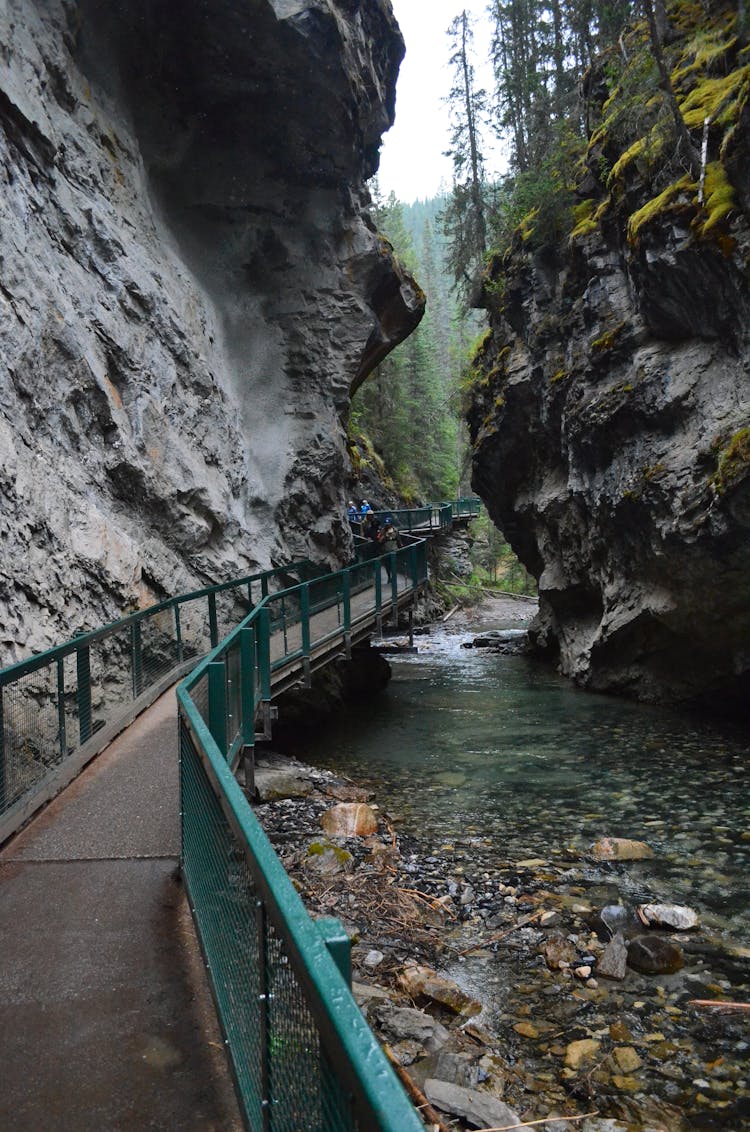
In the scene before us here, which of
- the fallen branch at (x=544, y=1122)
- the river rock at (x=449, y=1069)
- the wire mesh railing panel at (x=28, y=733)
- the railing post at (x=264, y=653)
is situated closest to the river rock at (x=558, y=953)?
the river rock at (x=449, y=1069)

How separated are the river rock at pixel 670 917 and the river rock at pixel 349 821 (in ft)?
10.8

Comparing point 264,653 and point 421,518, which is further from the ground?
point 421,518

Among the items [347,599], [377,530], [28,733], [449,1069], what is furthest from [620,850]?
[377,530]

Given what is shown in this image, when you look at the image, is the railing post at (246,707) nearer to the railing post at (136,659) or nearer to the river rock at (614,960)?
the railing post at (136,659)

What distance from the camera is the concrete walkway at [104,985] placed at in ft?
9.36

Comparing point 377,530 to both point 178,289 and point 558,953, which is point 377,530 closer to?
point 178,289

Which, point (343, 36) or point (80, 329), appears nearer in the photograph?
point (80, 329)

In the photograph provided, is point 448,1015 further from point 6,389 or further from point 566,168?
point 566,168

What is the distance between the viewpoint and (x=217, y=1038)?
3252mm

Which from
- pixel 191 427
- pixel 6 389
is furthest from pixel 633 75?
pixel 6 389

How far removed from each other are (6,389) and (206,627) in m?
5.08

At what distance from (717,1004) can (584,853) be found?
113 inches

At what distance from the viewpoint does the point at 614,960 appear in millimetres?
6043

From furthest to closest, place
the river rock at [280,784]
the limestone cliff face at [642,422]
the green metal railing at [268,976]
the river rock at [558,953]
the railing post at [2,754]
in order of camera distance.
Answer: the limestone cliff face at [642,422], the river rock at [280,784], the river rock at [558,953], the railing post at [2,754], the green metal railing at [268,976]
